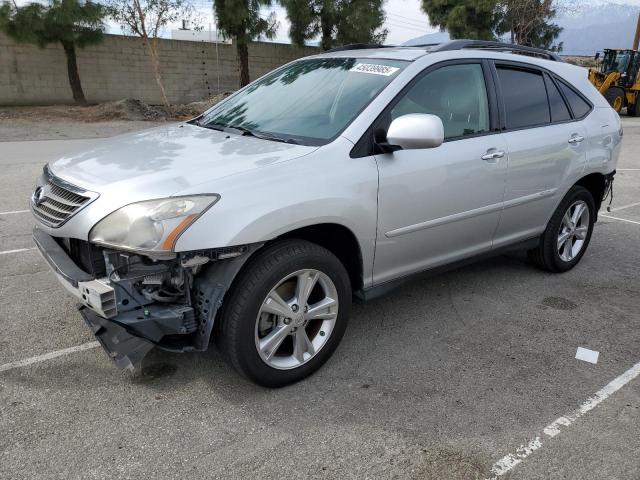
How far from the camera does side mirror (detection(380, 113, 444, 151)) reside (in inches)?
119

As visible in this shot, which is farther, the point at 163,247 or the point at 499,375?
the point at 499,375

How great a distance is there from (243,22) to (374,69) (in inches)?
758

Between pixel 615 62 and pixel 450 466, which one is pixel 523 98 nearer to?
pixel 450 466

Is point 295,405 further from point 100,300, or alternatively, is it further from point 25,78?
point 25,78

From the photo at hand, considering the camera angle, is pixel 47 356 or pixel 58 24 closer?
pixel 47 356

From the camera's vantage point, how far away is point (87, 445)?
2.55 metres

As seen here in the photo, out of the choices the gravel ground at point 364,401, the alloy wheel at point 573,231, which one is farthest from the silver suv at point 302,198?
the alloy wheel at point 573,231

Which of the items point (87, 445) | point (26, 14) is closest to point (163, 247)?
point (87, 445)

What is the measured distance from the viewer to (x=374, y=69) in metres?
3.62

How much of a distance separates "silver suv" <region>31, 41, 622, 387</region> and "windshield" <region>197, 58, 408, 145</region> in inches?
0.6

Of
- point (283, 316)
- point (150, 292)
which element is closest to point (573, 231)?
point (283, 316)

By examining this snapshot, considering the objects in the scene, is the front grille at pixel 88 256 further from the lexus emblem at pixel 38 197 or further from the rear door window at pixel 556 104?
the rear door window at pixel 556 104

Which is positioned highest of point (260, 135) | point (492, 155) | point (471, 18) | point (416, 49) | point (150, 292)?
point (471, 18)

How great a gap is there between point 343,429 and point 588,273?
3341 mm
